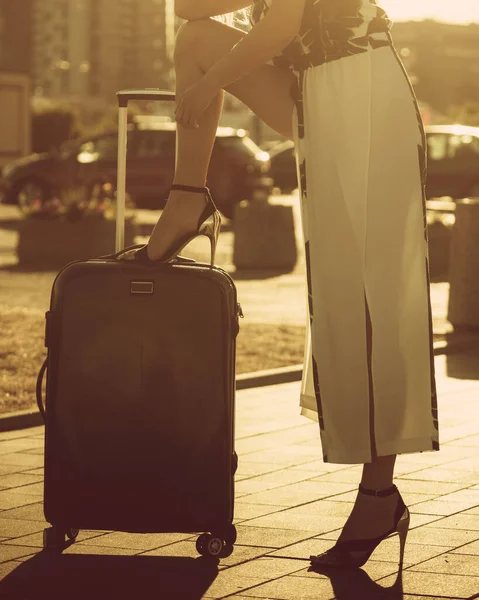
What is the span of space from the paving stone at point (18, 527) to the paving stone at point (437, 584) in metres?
1.18

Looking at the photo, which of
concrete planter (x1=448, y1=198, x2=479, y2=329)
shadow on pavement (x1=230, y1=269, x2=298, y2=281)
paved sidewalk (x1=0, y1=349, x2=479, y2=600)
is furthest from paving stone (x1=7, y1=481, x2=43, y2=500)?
shadow on pavement (x1=230, y1=269, x2=298, y2=281)

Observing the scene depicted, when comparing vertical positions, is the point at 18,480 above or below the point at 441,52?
below

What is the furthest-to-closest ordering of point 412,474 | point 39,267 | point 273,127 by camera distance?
point 39,267
point 412,474
point 273,127

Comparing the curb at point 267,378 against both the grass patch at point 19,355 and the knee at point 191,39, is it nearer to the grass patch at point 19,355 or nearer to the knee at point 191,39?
the grass patch at point 19,355

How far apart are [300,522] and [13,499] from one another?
3.36 feet

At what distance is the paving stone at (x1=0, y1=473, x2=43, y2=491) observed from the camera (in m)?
5.30

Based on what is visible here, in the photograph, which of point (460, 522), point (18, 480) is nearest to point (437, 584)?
point (460, 522)

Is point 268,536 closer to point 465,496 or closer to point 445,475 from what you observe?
point 465,496

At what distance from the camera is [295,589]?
378cm

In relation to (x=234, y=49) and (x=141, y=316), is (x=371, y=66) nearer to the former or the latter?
(x=234, y=49)

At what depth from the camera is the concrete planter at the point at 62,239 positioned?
17.1 metres

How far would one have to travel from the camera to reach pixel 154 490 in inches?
159

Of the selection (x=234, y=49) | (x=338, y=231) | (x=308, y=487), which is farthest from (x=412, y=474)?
(x=234, y=49)

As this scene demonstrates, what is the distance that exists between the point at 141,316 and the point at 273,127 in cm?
64
